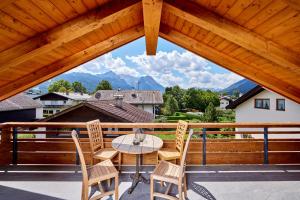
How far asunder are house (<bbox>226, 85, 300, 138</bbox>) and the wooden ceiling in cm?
610

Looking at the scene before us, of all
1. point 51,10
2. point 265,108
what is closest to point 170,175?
point 51,10

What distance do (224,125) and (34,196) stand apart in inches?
139

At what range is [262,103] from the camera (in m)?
11.4

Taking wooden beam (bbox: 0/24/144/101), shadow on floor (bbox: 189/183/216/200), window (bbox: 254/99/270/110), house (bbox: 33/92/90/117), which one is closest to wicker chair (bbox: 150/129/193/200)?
shadow on floor (bbox: 189/183/216/200)

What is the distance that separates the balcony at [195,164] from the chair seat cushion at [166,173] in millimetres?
543

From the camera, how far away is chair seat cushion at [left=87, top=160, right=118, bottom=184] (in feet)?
8.71

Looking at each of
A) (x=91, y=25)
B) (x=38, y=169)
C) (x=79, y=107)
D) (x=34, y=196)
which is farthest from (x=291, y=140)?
(x=79, y=107)

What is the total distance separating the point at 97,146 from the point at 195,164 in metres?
2.06

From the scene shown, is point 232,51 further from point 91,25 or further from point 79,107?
point 79,107

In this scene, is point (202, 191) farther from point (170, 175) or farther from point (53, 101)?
point (53, 101)

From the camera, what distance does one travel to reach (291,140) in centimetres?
440

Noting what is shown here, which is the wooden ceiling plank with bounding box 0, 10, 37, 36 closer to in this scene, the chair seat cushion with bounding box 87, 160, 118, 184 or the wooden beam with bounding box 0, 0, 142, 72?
the wooden beam with bounding box 0, 0, 142, 72

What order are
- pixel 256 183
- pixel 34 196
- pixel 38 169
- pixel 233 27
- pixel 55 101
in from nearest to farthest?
pixel 233 27 < pixel 34 196 < pixel 256 183 < pixel 38 169 < pixel 55 101

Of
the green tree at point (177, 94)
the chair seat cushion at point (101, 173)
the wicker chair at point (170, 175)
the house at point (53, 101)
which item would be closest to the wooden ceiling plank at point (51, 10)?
the chair seat cushion at point (101, 173)
